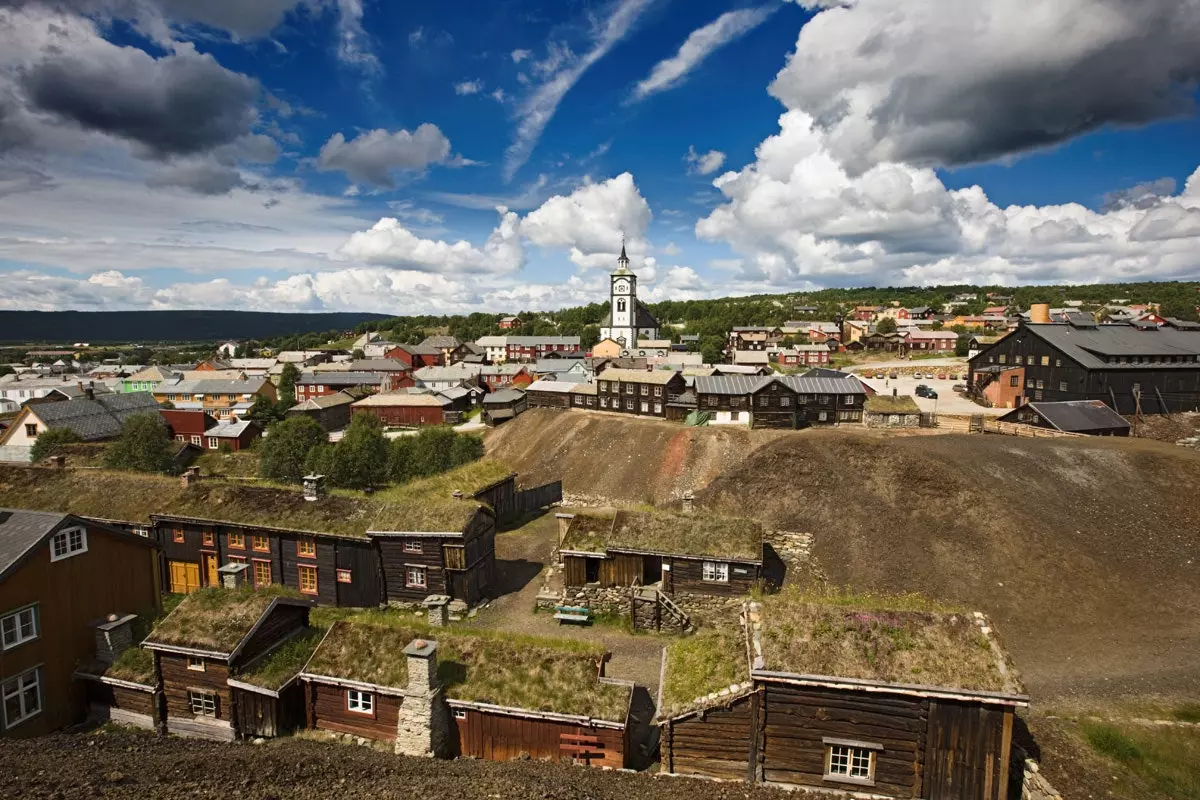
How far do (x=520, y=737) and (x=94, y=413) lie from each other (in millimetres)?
70177

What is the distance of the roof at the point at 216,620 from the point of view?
60.6ft

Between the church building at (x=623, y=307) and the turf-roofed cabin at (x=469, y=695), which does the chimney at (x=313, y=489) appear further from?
the church building at (x=623, y=307)

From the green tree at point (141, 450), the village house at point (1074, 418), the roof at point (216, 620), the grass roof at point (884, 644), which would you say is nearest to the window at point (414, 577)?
the roof at point (216, 620)

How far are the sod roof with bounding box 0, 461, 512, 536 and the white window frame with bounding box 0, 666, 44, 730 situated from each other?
32.3ft

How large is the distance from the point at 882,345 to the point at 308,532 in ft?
344

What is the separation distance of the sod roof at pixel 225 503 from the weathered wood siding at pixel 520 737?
36.0ft

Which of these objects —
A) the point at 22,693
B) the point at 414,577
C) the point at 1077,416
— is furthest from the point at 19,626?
the point at 1077,416

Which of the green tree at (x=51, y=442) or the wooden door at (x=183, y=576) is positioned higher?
the green tree at (x=51, y=442)

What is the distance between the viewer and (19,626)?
1836 cm

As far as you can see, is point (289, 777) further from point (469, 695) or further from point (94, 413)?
point (94, 413)

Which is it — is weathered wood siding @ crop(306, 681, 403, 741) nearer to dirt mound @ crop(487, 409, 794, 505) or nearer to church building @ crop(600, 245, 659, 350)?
dirt mound @ crop(487, 409, 794, 505)

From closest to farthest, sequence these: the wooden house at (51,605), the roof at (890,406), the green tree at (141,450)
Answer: the wooden house at (51,605)
the green tree at (141,450)
the roof at (890,406)

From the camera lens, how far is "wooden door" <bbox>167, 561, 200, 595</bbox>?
29562 millimetres

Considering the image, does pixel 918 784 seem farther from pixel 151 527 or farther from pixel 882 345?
pixel 882 345
